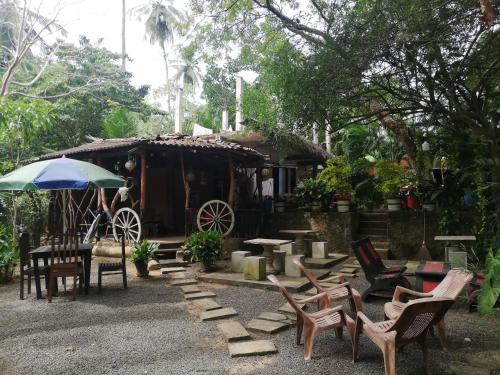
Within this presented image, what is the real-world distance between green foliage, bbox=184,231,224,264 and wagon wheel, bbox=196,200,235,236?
146 centimetres

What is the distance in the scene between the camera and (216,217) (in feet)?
30.5

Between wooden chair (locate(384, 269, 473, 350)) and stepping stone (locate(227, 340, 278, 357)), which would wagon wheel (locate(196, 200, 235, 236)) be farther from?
wooden chair (locate(384, 269, 473, 350))

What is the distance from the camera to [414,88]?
19.6 ft

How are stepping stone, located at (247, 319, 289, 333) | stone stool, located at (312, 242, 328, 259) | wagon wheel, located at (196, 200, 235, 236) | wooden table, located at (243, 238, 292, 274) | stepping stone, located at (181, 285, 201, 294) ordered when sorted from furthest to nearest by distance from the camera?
wagon wheel, located at (196, 200, 235, 236) → stone stool, located at (312, 242, 328, 259) → wooden table, located at (243, 238, 292, 274) → stepping stone, located at (181, 285, 201, 294) → stepping stone, located at (247, 319, 289, 333)

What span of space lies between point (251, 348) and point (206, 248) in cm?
395

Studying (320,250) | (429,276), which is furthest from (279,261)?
(429,276)

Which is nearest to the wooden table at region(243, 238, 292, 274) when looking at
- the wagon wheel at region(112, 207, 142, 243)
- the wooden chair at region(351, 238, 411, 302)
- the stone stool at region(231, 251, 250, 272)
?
the stone stool at region(231, 251, 250, 272)

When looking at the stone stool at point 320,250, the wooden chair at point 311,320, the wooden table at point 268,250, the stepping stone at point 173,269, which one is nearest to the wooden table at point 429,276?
the wooden chair at point 311,320

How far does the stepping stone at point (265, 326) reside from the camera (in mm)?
4121

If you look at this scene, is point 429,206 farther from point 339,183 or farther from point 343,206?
point 339,183

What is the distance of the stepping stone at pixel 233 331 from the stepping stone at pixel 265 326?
0.14 metres

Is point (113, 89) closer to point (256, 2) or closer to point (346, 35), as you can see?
point (256, 2)

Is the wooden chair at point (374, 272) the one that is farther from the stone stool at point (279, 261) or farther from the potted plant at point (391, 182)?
the potted plant at point (391, 182)

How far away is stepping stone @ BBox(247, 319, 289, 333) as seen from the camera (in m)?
4.12
